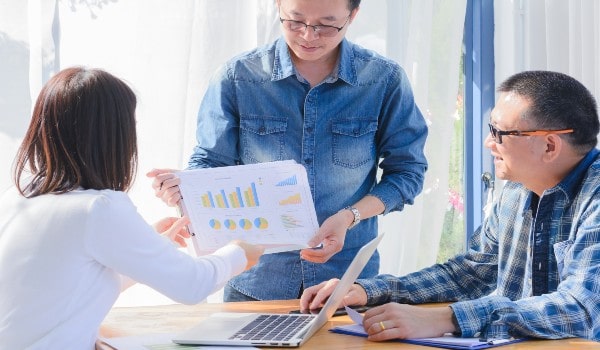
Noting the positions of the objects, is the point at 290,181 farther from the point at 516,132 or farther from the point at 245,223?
the point at 516,132

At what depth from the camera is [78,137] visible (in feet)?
5.74

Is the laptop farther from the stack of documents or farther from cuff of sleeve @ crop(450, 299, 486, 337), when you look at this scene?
cuff of sleeve @ crop(450, 299, 486, 337)

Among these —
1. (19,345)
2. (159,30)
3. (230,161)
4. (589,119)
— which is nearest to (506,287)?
(589,119)

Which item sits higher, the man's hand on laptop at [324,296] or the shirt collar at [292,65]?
the shirt collar at [292,65]

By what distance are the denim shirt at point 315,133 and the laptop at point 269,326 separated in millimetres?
341

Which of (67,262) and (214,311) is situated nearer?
(67,262)

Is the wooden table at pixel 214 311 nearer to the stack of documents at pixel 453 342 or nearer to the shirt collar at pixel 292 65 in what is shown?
the stack of documents at pixel 453 342

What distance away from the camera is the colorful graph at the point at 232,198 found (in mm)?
2188

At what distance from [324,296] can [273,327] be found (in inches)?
10.2

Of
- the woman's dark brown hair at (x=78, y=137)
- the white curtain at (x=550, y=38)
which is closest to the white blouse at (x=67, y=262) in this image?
the woman's dark brown hair at (x=78, y=137)

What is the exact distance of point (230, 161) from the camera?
2484 millimetres

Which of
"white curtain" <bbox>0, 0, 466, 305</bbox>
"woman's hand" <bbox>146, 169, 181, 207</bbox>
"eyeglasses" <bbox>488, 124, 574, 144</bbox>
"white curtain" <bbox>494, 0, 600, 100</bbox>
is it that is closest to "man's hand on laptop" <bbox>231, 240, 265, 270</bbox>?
"woman's hand" <bbox>146, 169, 181, 207</bbox>

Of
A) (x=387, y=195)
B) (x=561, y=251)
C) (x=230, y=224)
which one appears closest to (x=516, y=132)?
(x=561, y=251)

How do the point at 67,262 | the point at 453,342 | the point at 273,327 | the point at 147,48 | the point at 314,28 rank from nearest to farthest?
the point at 67,262 < the point at 453,342 < the point at 273,327 < the point at 314,28 < the point at 147,48
